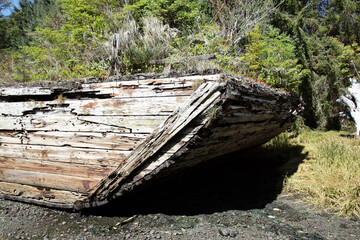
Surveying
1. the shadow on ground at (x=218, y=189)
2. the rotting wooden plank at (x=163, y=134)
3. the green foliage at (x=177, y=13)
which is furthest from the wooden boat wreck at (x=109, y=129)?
the green foliage at (x=177, y=13)

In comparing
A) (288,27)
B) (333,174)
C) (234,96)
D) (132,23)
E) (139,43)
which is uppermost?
(288,27)

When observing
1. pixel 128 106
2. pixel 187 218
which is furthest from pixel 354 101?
pixel 128 106

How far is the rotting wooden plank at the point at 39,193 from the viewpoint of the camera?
3.02 m

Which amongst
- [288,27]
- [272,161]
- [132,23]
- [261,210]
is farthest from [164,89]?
[288,27]

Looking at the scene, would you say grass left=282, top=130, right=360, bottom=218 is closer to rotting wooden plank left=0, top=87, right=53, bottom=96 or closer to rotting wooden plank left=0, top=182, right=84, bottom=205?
rotting wooden plank left=0, top=182, right=84, bottom=205

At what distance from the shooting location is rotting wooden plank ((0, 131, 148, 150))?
8.67 ft

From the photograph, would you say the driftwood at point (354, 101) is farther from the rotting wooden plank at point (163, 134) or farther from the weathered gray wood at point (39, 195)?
the weathered gray wood at point (39, 195)

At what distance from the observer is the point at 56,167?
302 centimetres

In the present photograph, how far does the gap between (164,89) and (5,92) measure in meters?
2.45

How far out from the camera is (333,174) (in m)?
4.41

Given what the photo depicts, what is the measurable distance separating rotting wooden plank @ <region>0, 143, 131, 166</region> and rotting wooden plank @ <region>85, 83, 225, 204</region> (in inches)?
5.6

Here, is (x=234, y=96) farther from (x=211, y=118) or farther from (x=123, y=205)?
(x=123, y=205)

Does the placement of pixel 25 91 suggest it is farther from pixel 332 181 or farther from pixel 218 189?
pixel 332 181

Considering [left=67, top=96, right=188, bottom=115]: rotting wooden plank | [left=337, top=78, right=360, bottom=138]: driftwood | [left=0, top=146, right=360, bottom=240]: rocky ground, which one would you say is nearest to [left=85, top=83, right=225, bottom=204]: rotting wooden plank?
[left=67, top=96, right=188, bottom=115]: rotting wooden plank
